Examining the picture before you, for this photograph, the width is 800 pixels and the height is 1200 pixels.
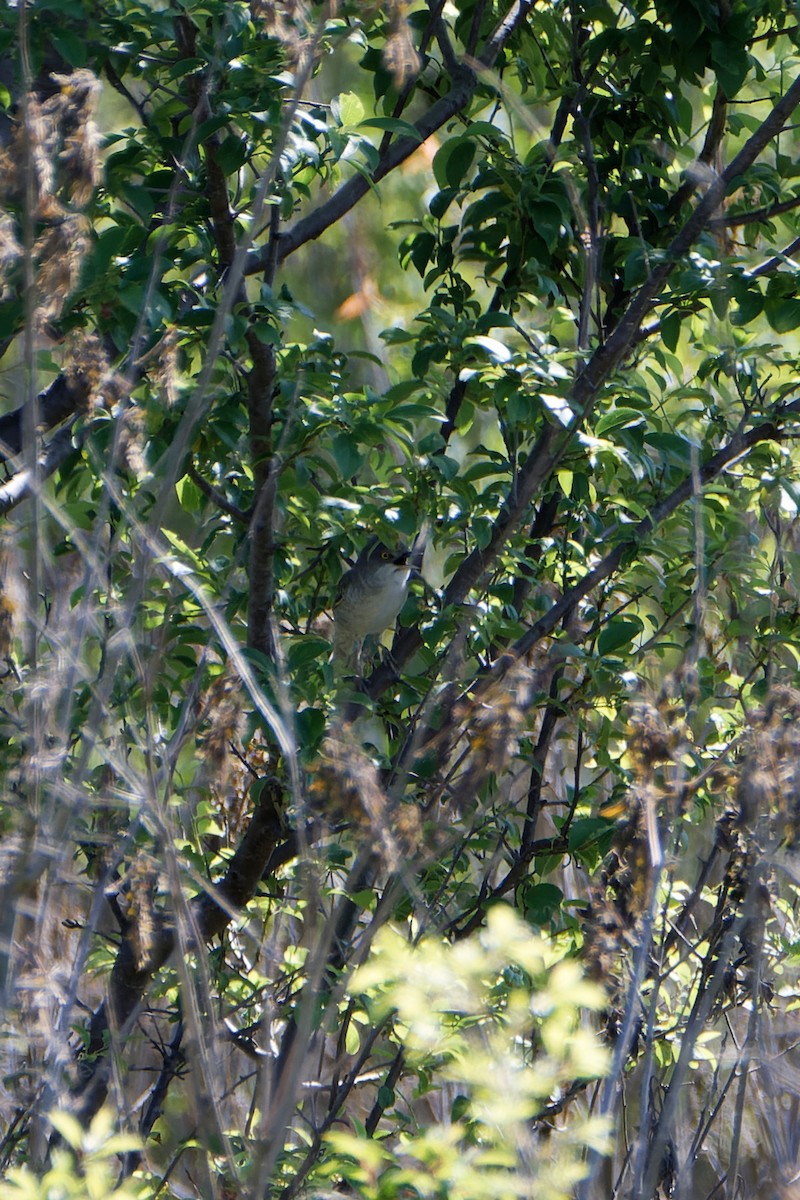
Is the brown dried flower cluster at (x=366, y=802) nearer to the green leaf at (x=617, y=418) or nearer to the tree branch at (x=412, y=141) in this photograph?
the green leaf at (x=617, y=418)

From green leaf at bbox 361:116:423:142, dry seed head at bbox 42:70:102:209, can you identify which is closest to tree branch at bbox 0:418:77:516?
green leaf at bbox 361:116:423:142

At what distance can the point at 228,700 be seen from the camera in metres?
1.54

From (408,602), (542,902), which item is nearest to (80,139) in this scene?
(408,602)

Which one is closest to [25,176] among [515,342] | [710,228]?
[515,342]

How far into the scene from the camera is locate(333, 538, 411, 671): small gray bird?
292cm

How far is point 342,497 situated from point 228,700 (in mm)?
648

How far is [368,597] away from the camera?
293 cm

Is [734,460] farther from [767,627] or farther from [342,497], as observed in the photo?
[342,497]

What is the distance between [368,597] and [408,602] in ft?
1.87

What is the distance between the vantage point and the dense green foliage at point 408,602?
4.19 ft

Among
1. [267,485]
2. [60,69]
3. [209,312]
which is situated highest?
[60,69]

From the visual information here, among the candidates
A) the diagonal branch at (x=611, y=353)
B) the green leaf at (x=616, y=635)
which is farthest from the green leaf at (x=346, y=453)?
the green leaf at (x=616, y=635)

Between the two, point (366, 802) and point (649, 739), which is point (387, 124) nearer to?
point (649, 739)

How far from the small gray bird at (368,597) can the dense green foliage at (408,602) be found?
0.27 ft
